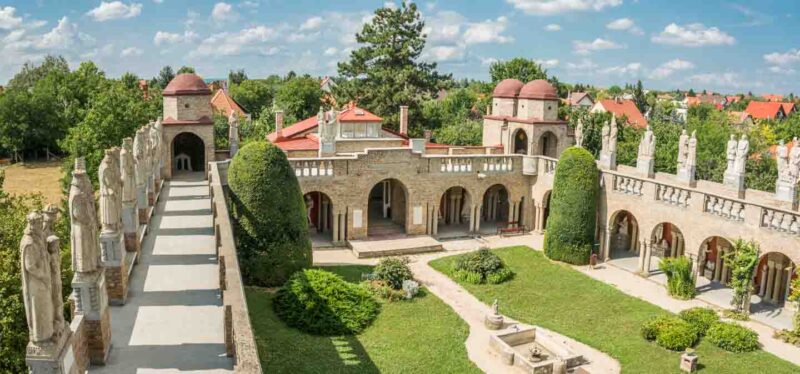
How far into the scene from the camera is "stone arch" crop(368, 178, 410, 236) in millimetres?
33562

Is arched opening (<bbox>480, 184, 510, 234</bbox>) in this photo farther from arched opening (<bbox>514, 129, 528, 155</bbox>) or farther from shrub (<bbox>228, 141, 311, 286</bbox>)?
shrub (<bbox>228, 141, 311, 286</bbox>)

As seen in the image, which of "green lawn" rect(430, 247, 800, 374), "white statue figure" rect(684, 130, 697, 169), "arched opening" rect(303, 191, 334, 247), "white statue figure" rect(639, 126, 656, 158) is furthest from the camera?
"arched opening" rect(303, 191, 334, 247)

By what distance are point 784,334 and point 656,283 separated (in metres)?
6.43

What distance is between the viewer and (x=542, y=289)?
82.3ft

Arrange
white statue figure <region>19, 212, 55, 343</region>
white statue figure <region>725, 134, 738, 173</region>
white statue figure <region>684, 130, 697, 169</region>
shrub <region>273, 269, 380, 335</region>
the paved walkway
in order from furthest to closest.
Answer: white statue figure <region>684, 130, 697, 169</region> → white statue figure <region>725, 134, 738, 173</region> → shrub <region>273, 269, 380, 335</region> → the paved walkway → white statue figure <region>19, 212, 55, 343</region>

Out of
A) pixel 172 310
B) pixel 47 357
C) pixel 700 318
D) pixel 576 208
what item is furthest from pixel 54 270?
pixel 576 208

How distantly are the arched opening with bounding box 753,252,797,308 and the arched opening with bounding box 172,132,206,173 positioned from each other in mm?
27783

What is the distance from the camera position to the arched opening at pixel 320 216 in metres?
32.9

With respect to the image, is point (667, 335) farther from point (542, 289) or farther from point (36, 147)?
point (36, 147)

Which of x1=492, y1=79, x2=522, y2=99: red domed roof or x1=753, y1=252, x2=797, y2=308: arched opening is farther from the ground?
x1=492, y1=79, x2=522, y2=99: red domed roof

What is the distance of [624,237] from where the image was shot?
32.9 meters

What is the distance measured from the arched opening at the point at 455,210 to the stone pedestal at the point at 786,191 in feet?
52.8

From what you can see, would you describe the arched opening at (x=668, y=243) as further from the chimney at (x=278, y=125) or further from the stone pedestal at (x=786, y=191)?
the chimney at (x=278, y=125)

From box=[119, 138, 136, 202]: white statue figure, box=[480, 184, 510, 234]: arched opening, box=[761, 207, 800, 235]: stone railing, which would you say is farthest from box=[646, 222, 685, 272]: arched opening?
box=[119, 138, 136, 202]: white statue figure
